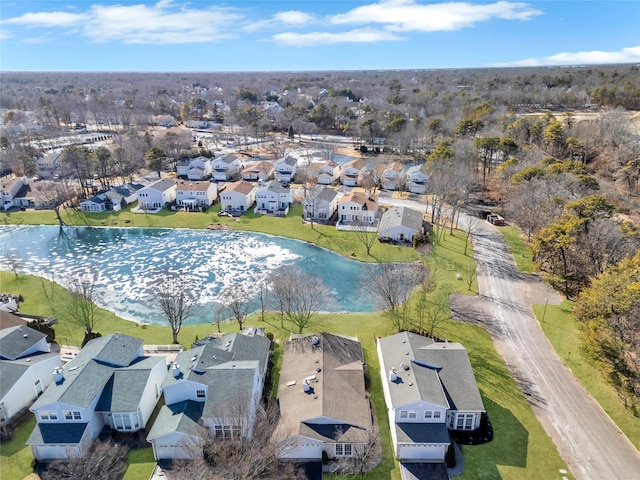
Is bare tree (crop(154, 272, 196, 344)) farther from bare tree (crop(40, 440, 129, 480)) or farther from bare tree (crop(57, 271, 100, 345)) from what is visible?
bare tree (crop(40, 440, 129, 480))

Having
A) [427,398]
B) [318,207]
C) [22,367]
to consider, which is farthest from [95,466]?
[318,207]

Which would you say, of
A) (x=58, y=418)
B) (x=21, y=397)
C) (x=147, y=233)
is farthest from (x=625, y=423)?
(x=147, y=233)

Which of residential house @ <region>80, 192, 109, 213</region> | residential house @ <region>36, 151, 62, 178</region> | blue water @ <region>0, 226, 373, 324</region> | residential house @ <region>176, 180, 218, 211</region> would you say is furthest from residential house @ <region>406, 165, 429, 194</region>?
residential house @ <region>36, 151, 62, 178</region>

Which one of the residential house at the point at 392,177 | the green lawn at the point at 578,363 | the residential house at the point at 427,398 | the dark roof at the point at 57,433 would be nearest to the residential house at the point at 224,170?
the residential house at the point at 392,177

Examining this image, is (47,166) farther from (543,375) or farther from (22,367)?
(543,375)

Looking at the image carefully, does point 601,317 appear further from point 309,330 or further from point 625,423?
point 309,330

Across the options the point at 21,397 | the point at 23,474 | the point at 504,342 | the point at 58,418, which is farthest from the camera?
the point at 504,342
